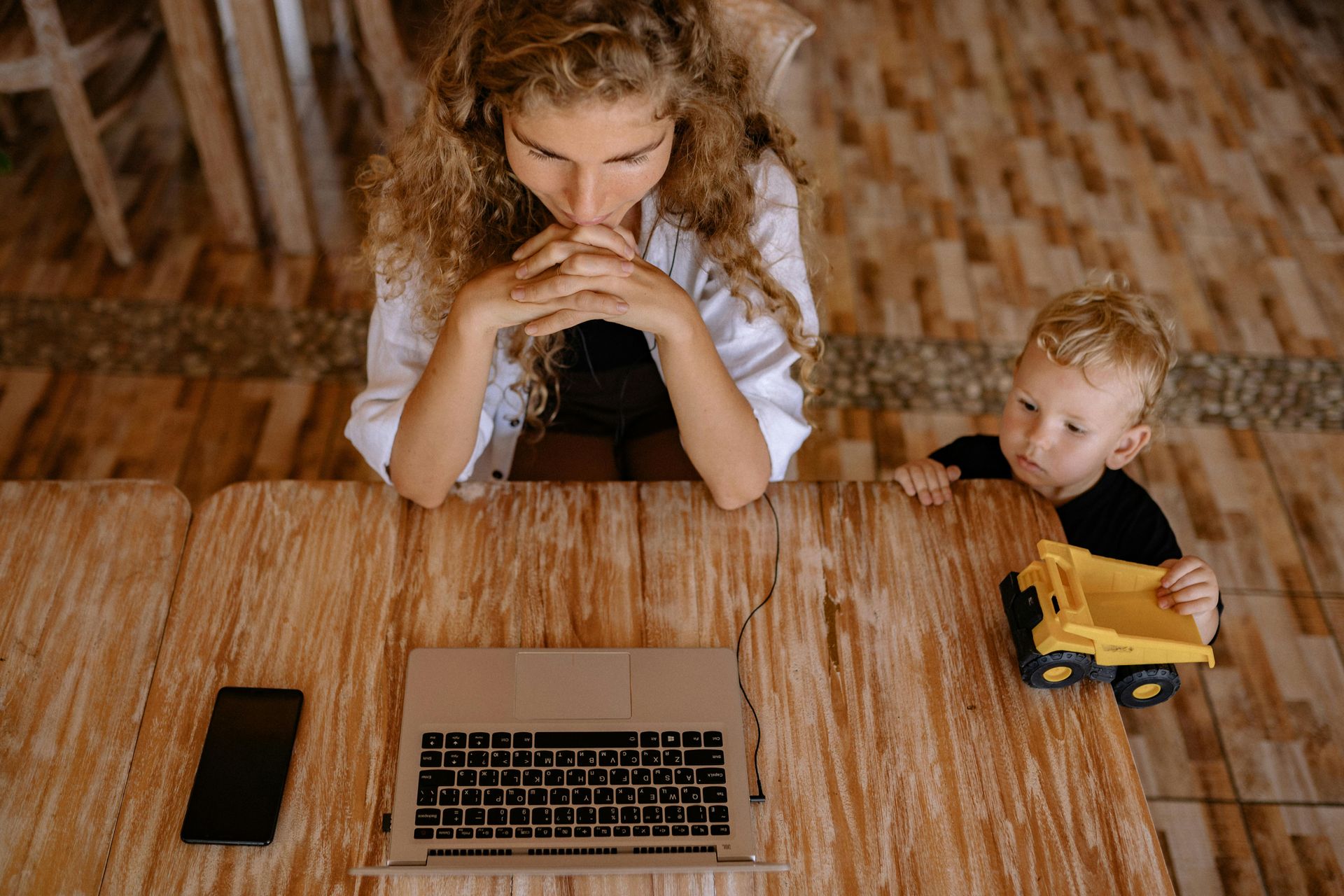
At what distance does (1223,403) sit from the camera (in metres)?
2.25

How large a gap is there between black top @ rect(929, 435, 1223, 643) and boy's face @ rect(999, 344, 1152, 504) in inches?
1.8

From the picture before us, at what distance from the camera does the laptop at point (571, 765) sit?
0.89 meters

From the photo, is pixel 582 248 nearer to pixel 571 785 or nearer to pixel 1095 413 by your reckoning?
pixel 571 785

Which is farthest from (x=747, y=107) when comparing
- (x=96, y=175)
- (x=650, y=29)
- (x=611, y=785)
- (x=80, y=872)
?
(x=96, y=175)

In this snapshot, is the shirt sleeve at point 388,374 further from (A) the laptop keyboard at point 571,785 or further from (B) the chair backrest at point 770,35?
(B) the chair backrest at point 770,35

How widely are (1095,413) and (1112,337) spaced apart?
0.10 metres

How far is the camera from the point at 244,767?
3.01 ft

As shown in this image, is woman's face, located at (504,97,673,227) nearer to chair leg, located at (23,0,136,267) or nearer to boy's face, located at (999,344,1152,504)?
boy's face, located at (999,344,1152,504)

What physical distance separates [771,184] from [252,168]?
1852 mm

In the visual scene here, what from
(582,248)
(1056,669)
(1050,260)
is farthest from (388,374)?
(1050,260)

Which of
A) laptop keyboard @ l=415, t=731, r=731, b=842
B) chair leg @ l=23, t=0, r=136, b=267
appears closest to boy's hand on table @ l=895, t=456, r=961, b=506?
→ laptop keyboard @ l=415, t=731, r=731, b=842

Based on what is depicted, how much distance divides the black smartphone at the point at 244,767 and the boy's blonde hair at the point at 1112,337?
104 centimetres

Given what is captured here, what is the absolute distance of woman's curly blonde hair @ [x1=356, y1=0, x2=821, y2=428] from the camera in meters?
0.97

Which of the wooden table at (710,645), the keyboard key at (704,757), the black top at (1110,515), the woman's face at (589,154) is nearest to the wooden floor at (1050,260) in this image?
the black top at (1110,515)
